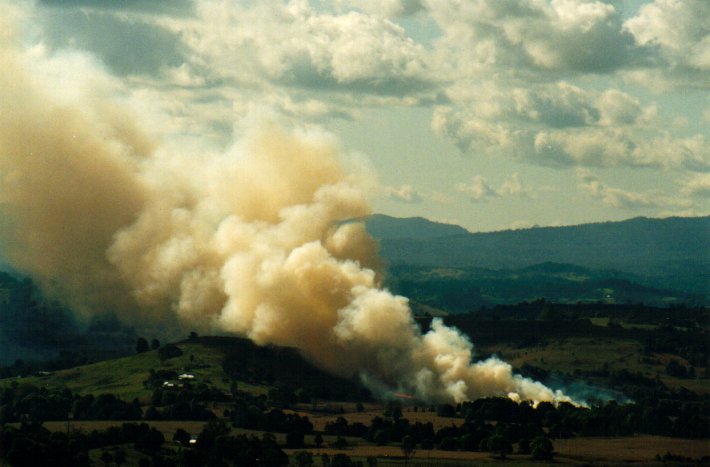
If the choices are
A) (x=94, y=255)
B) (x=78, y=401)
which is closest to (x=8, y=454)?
(x=78, y=401)

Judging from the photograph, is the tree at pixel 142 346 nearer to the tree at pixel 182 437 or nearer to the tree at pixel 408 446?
the tree at pixel 182 437

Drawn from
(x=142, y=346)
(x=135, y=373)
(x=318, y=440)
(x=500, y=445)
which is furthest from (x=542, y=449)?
(x=142, y=346)

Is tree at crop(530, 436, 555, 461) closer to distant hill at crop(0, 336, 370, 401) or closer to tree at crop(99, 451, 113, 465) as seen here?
distant hill at crop(0, 336, 370, 401)

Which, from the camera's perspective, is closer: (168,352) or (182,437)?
(182,437)

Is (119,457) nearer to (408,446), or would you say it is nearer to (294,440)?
(294,440)

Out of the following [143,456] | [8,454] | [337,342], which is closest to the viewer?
[8,454]

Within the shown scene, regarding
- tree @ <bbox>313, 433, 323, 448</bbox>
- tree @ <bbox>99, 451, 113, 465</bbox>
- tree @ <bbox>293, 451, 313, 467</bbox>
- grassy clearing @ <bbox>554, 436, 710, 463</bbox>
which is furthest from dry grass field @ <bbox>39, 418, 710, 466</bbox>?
tree @ <bbox>99, 451, 113, 465</bbox>

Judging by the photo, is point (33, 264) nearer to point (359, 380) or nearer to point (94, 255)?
point (94, 255)

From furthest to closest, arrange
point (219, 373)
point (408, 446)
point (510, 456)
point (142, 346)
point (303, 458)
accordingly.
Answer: point (142, 346)
point (219, 373)
point (408, 446)
point (510, 456)
point (303, 458)

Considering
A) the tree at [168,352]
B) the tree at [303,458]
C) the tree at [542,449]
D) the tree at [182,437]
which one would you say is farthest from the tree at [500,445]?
the tree at [168,352]
